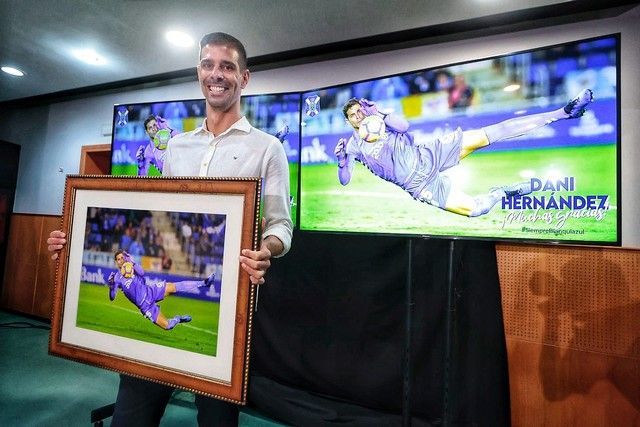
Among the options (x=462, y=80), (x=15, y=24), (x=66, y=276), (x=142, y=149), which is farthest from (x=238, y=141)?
(x=15, y=24)

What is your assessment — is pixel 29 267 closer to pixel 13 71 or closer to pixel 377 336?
pixel 13 71

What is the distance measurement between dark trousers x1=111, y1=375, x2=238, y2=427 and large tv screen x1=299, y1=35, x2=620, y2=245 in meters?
1.86

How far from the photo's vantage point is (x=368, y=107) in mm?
2783

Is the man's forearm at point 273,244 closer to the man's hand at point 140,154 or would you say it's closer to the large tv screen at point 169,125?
the large tv screen at point 169,125

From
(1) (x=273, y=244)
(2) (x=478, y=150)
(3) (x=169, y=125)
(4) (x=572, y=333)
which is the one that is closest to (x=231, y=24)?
(3) (x=169, y=125)

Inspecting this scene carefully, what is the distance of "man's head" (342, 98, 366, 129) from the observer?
9.21 feet

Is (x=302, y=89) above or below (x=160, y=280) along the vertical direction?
above

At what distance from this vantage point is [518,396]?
7.02 ft

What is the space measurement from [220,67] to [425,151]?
1904 mm

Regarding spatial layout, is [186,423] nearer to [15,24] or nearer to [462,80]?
[462,80]

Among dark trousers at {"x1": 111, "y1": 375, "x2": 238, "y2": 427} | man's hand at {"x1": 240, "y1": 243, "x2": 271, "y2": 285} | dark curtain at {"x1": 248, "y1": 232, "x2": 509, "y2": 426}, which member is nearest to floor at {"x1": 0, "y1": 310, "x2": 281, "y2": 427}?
dark curtain at {"x1": 248, "y1": 232, "x2": 509, "y2": 426}

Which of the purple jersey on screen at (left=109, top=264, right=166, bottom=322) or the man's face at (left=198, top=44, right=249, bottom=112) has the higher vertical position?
the man's face at (left=198, top=44, right=249, bottom=112)

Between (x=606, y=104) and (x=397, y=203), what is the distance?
4.32 feet

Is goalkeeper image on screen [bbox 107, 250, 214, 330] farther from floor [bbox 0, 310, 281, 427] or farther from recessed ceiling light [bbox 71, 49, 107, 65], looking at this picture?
recessed ceiling light [bbox 71, 49, 107, 65]
